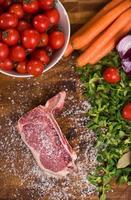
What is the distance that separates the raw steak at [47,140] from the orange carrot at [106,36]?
0.19 metres

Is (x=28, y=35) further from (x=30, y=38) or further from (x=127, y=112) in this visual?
(x=127, y=112)

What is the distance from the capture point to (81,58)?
82.8 inches

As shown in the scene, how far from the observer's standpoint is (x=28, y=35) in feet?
6.34

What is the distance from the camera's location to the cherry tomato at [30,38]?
1930 mm

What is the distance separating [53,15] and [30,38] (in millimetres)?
135

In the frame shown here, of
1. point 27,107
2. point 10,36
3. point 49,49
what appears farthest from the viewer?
point 27,107

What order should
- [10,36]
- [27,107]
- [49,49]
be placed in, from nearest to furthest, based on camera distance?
[10,36] → [49,49] → [27,107]

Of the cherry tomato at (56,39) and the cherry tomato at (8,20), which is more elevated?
the cherry tomato at (8,20)

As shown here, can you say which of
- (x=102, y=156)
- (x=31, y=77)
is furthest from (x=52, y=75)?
(x=102, y=156)

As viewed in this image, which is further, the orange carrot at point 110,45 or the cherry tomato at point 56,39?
the orange carrot at point 110,45

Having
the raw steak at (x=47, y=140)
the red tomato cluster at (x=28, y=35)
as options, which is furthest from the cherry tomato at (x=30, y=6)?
the raw steak at (x=47, y=140)

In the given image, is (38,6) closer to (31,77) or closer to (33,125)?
(31,77)

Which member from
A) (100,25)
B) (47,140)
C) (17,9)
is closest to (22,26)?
(17,9)

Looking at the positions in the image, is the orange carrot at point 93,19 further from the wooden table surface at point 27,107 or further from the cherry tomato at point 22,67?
the cherry tomato at point 22,67
